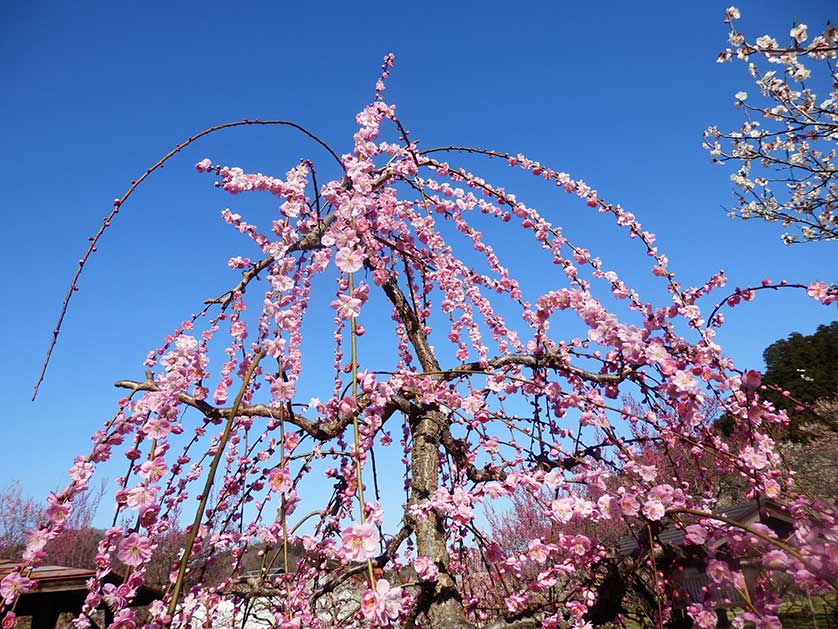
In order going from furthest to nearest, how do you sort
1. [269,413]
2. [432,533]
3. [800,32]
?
[800,32] < [432,533] < [269,413]

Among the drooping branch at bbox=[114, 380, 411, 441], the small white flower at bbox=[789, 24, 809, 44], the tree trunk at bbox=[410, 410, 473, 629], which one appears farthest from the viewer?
the small white flower at bbox=[789, 24, 809, 44]

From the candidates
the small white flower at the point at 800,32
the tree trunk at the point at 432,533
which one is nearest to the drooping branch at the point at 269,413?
the tree trunk at the point at 432,533

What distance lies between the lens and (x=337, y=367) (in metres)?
3.38

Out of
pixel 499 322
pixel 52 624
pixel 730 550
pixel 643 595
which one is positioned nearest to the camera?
pixel 730 550

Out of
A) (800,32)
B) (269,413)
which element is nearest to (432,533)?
(269,413)

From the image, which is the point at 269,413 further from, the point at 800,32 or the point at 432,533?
the point at 800,32

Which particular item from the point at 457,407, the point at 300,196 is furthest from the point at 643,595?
the point at 300,196

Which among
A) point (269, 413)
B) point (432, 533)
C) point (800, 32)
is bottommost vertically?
point (432, 533)

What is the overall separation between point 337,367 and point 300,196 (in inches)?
51.5

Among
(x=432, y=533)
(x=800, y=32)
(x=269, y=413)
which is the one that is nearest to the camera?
(x=269, y=413)

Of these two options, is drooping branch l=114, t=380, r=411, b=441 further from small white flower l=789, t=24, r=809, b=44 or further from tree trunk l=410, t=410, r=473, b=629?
small white flower l=789, t=24, r=809, b=44

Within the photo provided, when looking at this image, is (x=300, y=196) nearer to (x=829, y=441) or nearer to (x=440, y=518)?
(x=440, y=518)

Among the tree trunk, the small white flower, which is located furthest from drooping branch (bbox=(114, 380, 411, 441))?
the small white flower

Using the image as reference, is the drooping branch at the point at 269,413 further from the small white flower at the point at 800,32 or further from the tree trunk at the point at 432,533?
the small white flower at the point at 800,32
